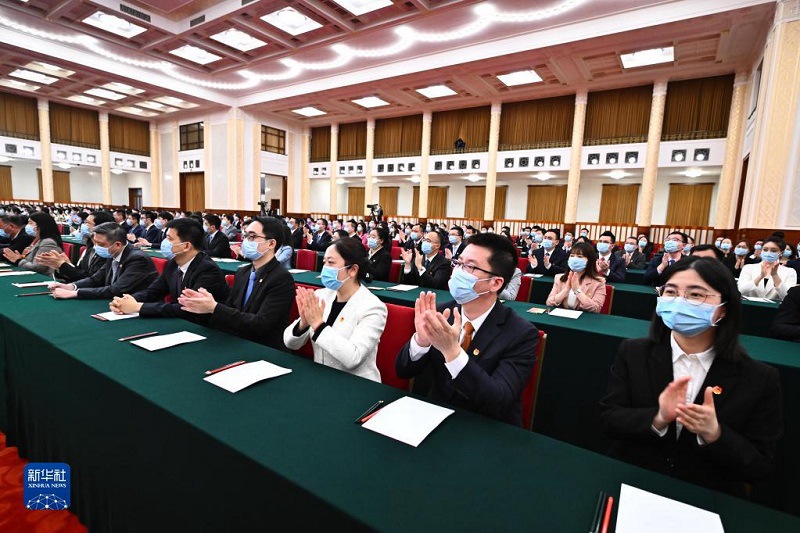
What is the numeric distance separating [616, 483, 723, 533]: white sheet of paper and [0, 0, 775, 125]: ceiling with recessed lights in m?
10.4

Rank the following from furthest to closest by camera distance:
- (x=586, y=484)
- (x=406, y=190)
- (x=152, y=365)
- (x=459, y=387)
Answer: (x=406, y=190), (x=152, y=365), (x=459, y=387), (x=586, y=484)

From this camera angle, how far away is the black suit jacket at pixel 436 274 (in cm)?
465

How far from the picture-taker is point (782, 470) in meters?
2.01

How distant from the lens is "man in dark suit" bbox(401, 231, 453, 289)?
4.68m

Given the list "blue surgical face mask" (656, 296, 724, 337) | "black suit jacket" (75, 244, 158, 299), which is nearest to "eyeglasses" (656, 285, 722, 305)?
"blue surgical face mask" (656, 296, 724, 337)

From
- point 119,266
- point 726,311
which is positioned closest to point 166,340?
point 119,266

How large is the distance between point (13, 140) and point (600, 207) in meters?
23.6

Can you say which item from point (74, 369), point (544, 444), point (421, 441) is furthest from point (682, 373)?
point (74, 369)

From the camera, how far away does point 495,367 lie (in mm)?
Answer: 1667

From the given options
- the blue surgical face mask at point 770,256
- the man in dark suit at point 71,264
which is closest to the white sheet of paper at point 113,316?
the man in dark suit at point 71,264

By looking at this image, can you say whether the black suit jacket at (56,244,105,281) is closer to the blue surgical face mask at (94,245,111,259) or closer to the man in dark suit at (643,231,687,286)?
the blue surgical face mask at (94,245,111,259)

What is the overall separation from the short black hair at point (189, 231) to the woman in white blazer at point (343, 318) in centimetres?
130

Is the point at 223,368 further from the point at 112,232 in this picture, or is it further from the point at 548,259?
the point at 548,259

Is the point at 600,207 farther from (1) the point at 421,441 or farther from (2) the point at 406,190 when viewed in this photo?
(1) the point at 421,441
